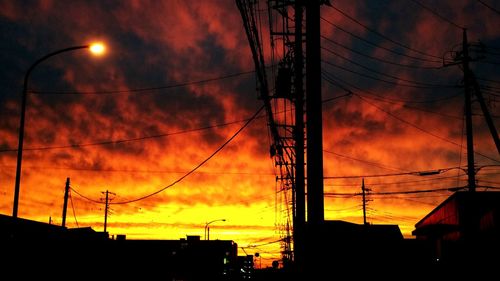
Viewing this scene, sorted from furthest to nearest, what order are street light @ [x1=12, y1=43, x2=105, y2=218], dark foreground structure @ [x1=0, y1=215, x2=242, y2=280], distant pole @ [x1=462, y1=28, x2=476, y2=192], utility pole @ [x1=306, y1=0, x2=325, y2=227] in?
distant pole @ [x1=462, y1=28, x2=476, y2=192], dark foreground structure @ [x1=0, y1=215, x2=242, y2=280], street light @ [x1=12, y1=43, x2=105, y2=218], utility pole @ [x1=306, y1=0, x2=325, y2=227]

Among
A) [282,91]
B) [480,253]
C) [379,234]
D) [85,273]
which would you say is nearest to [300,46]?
[282,91]

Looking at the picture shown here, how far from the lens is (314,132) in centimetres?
1480

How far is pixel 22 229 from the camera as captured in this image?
23688 mm

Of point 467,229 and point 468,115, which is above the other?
point 468,115

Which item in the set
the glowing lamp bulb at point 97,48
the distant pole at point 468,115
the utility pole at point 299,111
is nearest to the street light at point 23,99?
the glowing lamp bulb at point 97,48

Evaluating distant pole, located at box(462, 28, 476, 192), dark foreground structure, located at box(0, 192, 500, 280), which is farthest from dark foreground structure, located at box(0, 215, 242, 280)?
distant pole, located at box(462, 28, 476, 192)

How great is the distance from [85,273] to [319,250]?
850 inches

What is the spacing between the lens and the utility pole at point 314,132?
14734 millimetres

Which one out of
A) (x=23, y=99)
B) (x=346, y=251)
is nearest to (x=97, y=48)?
(x=23, y=99)

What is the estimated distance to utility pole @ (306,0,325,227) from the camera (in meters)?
14.7

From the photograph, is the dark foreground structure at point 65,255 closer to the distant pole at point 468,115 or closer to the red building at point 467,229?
the red building at point 467,229

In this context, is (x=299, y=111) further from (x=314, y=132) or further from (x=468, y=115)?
(x=468, y=115)

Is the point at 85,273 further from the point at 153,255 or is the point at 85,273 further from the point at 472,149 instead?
the point at 472,149

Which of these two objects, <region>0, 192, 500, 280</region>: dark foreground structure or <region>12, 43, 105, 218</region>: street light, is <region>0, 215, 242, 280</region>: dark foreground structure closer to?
<region>0, 192, 500, 280</region>: dark foreground structure
